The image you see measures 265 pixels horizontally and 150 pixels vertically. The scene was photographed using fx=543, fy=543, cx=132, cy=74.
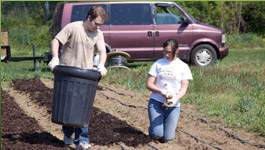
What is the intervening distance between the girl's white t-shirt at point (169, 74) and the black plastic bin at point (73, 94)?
3.34 feet

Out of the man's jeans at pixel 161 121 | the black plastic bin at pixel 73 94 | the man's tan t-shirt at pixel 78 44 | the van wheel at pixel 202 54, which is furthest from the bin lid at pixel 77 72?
the van wheel at pixel 202 54

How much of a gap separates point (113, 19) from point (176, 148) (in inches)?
316

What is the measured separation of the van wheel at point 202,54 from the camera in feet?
47.9

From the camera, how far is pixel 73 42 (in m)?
6.02

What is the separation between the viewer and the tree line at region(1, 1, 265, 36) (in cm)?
2223

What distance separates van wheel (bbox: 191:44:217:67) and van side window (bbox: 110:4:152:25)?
149cm

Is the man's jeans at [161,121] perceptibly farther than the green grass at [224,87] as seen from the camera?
No

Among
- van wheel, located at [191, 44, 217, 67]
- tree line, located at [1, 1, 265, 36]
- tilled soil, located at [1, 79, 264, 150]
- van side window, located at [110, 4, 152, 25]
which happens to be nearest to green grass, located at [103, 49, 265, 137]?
tilled soil, located at [1, 79, 264, 150]

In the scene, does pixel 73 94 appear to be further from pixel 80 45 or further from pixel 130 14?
pixel 130 14

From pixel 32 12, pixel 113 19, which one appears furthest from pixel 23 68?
pixel 32 12

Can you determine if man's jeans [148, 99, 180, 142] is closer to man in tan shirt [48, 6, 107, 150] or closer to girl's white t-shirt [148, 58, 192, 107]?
girl's white t-shirt [148, 58, 192, 107]

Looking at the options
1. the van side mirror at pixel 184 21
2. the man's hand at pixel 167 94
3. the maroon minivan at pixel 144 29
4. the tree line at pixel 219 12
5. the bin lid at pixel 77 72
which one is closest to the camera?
the bin lid at pixel 77 72

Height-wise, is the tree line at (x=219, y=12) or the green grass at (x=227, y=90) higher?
the tree line at (x=219, y=12)

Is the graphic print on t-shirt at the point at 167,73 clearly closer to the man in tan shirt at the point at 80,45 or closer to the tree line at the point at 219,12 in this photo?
the man in tan shirt at the point at 80,45
